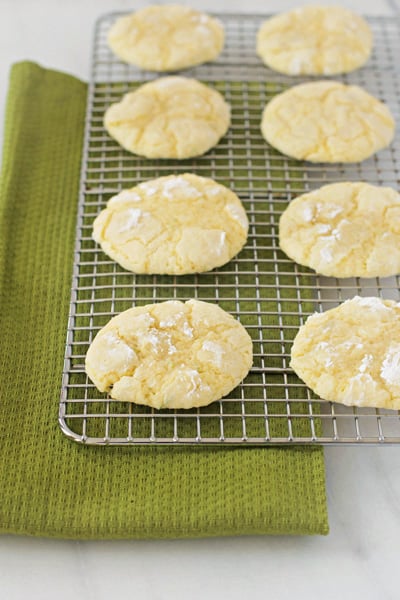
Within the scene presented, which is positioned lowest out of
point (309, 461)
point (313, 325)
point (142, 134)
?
point (309, 461)

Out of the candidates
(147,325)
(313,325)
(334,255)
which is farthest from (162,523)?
(334,255)

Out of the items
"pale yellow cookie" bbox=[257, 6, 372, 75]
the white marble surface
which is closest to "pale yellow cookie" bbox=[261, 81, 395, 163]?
"pale yellow cookie" bbox=[257, 6, 372, 75]

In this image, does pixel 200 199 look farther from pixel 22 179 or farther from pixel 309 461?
pixel 309 461

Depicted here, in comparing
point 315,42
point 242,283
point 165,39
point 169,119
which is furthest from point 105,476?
point 315,42

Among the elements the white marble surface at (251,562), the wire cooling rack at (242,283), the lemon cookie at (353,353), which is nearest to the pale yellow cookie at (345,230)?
the wire cooling rack at (242,283)

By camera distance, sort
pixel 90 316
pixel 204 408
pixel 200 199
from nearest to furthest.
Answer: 1. pixel 204 408
2. pixel 90 316
3. pixel 200 199

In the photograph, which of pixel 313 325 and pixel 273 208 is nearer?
pixel 313 325

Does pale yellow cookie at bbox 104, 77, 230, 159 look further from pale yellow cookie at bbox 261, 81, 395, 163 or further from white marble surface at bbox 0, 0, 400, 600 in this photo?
white marble surface at bbox 0, 0, 400, 600

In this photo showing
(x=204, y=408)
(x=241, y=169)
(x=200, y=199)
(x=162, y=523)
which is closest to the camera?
(x=162, y=523)
